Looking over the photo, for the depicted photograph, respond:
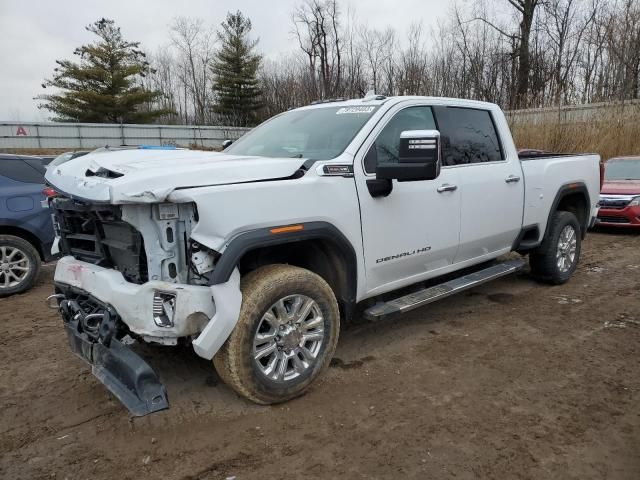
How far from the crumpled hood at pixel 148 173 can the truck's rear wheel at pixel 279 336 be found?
65cm

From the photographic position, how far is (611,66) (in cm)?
2083

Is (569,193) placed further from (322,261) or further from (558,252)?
(322,261)

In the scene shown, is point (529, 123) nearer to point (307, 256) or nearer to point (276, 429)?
point (307, 256)

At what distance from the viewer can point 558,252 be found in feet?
18.9

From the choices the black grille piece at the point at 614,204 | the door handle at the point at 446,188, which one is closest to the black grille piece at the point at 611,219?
the black grille piece at the point at 614,204

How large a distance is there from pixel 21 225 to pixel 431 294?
4821mm

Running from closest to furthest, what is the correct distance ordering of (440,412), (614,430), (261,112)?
(614,430) → (440,412) → (261,112)

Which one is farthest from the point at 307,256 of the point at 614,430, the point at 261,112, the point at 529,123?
the point at 261,112

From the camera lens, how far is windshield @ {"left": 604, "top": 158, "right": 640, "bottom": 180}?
33.6ft

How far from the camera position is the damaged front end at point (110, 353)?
2.74 m

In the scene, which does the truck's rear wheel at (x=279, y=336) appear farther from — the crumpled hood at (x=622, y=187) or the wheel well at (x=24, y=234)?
the crumpled hood at (x=622, y=187)

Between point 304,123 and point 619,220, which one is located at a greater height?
point 304,123

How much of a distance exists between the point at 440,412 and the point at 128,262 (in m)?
2.14

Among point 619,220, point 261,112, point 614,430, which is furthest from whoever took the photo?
point 261,112
